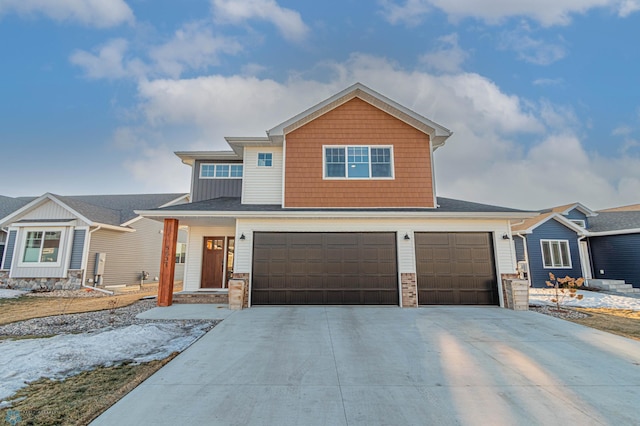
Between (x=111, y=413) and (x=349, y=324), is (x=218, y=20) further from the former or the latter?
(x=111, y=413)

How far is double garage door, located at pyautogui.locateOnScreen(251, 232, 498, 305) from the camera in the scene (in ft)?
29.7

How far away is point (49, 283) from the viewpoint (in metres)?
13.5

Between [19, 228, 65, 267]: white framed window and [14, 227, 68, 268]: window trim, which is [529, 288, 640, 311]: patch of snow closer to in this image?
[14, 227, 68, 268]: window trim

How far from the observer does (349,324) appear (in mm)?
6762

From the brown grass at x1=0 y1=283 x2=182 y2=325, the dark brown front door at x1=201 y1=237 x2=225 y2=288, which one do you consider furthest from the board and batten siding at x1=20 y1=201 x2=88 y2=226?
the dark brown front door at x1=201 y1=237 x2=225 y2=288

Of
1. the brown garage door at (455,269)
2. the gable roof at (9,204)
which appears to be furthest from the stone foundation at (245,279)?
the gable roof at (9,204)

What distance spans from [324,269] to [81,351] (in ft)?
20.0

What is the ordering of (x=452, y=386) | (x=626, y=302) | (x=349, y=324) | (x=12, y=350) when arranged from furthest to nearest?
(x=626, y=302) → (x=349, y=324) → (x=12, y=350) → (x=452, y=386)

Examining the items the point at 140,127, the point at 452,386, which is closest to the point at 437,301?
the point at 452,386

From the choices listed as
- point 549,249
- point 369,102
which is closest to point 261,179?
point 369,102

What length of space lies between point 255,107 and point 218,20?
398cm

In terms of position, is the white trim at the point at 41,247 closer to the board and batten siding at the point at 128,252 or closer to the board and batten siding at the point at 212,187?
the board and batten siding at the point at 128,252

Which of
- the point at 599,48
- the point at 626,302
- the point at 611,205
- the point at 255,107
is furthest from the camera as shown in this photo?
the point at 611,205

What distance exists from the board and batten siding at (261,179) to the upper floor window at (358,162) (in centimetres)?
202
